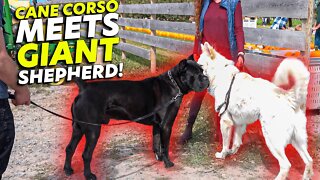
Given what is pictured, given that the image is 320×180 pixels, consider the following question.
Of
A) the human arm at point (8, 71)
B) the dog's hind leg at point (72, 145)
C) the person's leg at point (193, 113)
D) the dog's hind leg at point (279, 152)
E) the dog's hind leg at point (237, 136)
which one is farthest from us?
the person's leg at point (193, 113)

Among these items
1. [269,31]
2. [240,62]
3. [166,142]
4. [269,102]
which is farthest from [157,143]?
[269,31]

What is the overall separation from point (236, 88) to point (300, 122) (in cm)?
68

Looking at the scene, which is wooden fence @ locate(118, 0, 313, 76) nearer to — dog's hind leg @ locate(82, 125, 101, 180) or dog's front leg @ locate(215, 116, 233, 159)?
dog's front leg @ locate(215, 116, 233, 159)

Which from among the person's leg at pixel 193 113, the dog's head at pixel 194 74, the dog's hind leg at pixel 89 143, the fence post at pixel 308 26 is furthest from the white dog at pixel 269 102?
the dog's hind leg at pixel 89 143

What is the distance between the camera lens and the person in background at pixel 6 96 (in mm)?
2178

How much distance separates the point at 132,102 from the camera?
385 cm

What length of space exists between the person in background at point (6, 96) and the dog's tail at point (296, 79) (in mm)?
2052

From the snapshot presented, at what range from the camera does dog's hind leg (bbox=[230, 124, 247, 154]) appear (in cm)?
412

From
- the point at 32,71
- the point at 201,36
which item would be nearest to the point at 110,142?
the point at 201,36

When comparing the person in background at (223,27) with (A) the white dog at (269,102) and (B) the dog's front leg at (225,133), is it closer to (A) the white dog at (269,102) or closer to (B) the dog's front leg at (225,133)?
(A) the white dog at (269,102)

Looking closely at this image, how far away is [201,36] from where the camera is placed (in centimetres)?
452

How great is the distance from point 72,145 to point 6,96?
163cm

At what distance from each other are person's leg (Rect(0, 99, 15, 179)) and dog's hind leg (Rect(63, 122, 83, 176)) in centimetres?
136

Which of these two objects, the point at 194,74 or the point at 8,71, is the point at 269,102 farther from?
the point at 8,71
